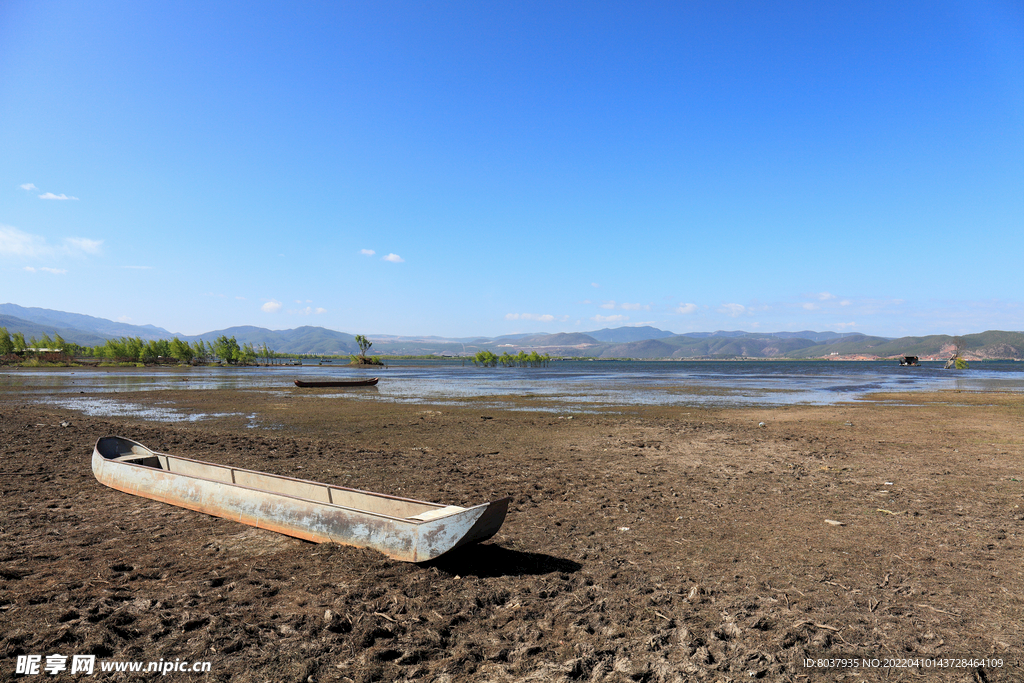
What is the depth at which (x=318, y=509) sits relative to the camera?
6.96m

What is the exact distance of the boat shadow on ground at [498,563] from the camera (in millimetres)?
6371

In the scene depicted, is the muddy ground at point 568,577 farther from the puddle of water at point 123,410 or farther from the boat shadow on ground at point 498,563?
the puddle of water at point 123,410

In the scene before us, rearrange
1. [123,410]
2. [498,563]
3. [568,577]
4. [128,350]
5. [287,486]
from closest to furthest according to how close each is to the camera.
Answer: [568,577] → [498,563] → [287,486] → [123,410] → [128,350]

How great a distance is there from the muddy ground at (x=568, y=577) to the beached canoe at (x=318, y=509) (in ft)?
0.83

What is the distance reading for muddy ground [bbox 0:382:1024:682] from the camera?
178 inches

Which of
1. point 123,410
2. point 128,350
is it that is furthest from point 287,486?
point 128,350

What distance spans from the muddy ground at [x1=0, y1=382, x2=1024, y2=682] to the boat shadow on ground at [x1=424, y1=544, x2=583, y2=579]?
0.13 feet

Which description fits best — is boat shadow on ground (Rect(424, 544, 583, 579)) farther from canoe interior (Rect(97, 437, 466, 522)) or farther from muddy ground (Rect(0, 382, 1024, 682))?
canoe interior (Rect(97, 437, 466, 522))

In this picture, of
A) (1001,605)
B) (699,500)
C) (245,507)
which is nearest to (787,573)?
(1001,605)

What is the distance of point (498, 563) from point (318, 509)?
2.72m

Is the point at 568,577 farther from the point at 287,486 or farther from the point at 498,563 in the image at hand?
the point at 287,486

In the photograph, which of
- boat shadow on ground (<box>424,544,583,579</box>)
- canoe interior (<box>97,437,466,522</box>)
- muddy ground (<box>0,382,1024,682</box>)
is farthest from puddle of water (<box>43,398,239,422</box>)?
boat shadow on ground (<box>424,544,583,579</box>)

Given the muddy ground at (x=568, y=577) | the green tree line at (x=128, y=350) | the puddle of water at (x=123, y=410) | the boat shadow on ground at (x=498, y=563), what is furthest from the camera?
the green tree line at (x=128, y=350)

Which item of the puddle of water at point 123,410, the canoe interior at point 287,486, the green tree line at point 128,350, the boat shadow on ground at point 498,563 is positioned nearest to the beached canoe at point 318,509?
the canoe interior at point 287,486
